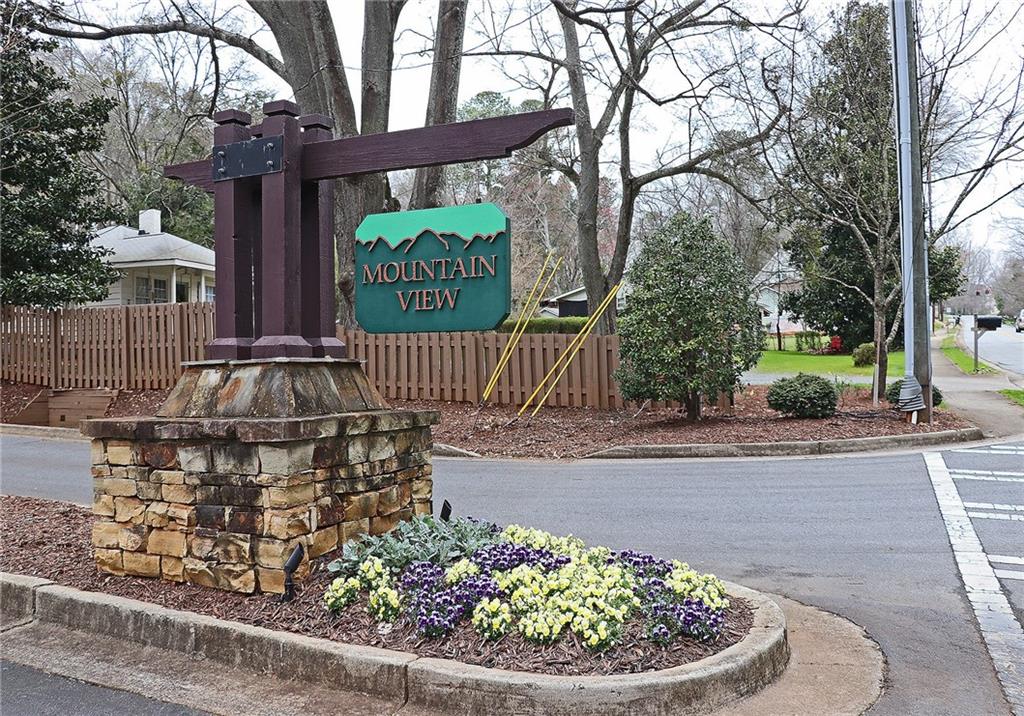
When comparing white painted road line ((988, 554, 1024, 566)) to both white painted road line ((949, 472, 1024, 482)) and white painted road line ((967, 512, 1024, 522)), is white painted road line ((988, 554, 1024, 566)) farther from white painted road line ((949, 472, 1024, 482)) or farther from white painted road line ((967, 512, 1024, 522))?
white painted road line ((949, 472, 1024, 482))

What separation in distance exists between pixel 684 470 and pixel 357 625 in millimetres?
7018

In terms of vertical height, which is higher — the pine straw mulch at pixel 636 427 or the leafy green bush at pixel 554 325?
the leafy green bush at pixel 554 325

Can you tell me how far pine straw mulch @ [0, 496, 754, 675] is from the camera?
351 centimetres

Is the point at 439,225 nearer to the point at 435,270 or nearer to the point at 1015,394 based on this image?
the point at 435,270

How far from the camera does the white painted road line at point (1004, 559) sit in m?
6.17

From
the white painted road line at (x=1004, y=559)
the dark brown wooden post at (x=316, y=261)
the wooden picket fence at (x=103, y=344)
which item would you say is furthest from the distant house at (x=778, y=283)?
the dark brown wooden post at (x=316, y=261)

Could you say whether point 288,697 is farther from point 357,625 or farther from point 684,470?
point 684,470

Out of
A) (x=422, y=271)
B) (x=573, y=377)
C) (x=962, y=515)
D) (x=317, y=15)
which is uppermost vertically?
(x=317, y=15)

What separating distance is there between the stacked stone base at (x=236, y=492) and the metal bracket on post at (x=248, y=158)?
163cm

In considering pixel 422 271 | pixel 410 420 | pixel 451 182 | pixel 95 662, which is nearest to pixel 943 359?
pixel 451 182

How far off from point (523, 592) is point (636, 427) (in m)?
9.56

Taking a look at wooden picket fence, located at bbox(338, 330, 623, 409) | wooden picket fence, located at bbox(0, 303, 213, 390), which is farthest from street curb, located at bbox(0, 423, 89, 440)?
wooden picket fence, located at bbox(338, 330, 623, 409)

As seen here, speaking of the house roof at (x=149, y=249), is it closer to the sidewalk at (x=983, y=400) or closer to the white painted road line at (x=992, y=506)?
the sidewalk at (x=983, y=400)

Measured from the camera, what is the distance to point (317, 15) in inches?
548
